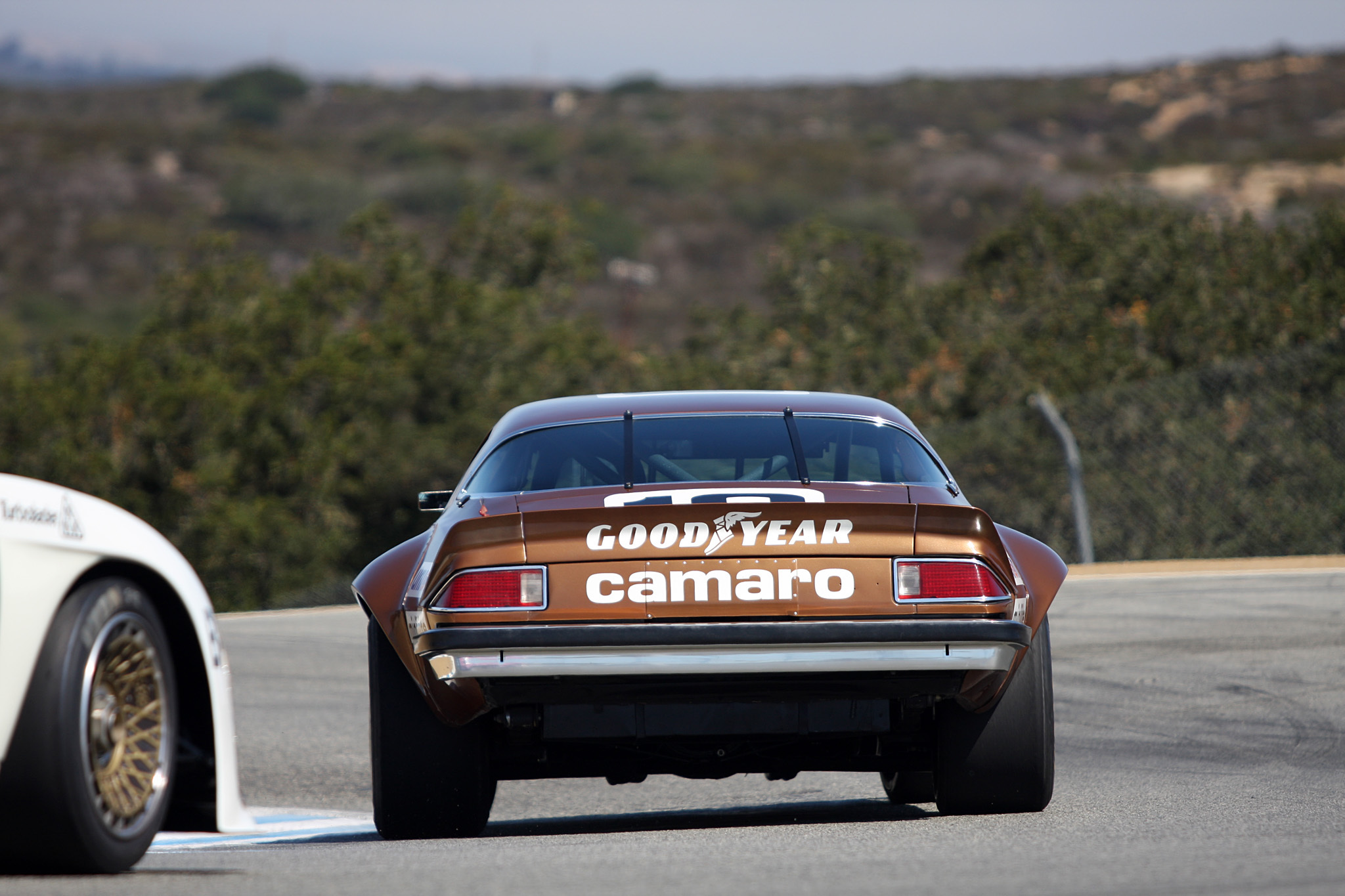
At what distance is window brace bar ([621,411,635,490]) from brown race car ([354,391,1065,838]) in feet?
0.04

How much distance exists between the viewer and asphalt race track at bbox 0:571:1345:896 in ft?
11.1

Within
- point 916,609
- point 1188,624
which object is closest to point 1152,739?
point 1188,624

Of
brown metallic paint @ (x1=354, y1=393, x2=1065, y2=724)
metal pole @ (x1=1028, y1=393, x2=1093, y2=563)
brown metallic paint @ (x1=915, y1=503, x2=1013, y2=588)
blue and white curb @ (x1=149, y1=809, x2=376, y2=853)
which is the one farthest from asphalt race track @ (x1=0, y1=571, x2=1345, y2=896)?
metal pole @ (x1=1028, y1=393, x2=1093, y2=563)

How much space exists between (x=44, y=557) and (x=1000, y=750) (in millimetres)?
2776

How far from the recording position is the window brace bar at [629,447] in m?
5.02

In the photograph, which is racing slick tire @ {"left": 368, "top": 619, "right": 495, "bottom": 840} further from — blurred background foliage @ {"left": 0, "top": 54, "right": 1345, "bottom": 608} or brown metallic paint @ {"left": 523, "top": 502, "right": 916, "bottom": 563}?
blurred background foliage @ {"left": 0, "top": 54, "right": 1345, "bottom": 608}

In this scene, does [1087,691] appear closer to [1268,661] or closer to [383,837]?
[1268,661]

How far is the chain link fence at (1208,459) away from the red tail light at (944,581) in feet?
29.0

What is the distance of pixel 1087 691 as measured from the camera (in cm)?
830

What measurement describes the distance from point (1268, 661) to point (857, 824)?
4.80m

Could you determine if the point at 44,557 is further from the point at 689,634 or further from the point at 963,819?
the point at 963,819

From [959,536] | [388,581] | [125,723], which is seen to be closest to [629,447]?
[388,581]

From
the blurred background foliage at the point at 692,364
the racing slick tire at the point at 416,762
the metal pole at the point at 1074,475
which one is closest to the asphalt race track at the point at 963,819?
the racing slick tire at the point at 416,762

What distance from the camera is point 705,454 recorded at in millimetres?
5238
